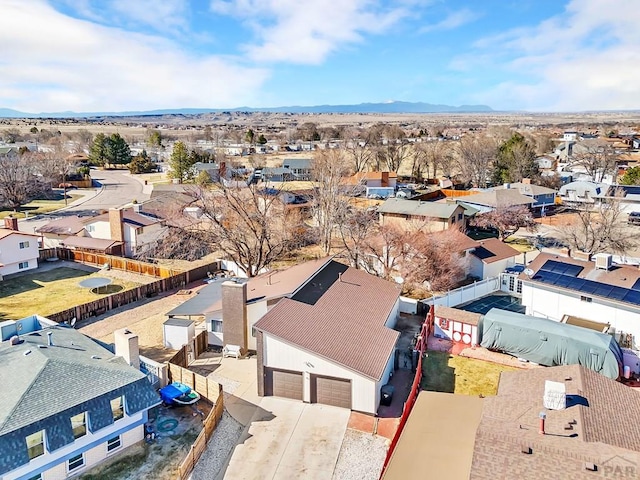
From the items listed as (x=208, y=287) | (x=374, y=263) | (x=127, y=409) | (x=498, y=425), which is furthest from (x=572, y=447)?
(x=374, y=263)

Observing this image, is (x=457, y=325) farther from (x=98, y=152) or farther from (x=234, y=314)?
(x=98, y=152)

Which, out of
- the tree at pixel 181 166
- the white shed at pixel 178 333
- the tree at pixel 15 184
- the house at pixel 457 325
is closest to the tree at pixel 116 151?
the tree at pixel 181 166

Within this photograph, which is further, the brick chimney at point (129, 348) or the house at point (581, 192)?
the house at point (581, 192)

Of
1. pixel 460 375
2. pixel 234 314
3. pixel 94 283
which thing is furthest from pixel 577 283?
pixel 94 283

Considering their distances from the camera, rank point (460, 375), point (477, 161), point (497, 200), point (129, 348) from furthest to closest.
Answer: point (477, 161)
point (497, 200)
point (460, 375)
point (129, 348)

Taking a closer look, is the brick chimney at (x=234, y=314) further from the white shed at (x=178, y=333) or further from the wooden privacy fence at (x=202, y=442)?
the wooden privacy fence at (x=202, y=442)

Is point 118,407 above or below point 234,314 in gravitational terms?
below
